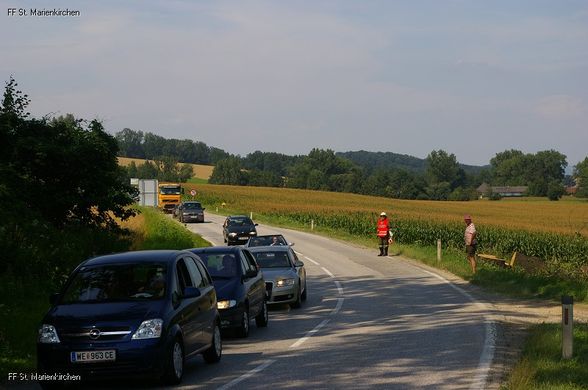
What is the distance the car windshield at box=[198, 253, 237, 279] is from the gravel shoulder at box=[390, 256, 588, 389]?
4.81 meters

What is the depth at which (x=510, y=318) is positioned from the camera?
18.2 m

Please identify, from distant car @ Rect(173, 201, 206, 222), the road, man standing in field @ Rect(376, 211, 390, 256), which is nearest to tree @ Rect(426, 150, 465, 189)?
distant car @ Rect(173, 201, 206, 222)

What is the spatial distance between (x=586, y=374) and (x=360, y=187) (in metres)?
156

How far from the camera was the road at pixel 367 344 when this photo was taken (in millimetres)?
10695

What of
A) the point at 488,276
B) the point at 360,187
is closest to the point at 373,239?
the point at 488,276

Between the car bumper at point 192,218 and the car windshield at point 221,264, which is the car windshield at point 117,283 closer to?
the car windshield at point 221,264

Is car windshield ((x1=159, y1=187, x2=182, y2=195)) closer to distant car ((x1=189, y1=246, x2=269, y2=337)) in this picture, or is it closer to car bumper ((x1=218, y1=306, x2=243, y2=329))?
distant car ((x1=189, y1=246, x2=269, y2=337))

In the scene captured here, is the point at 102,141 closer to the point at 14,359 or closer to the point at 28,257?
the point at 28,257

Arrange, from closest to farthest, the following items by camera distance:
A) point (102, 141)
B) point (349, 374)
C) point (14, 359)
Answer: point (349, 374), point (14, 359), point (102, 141)

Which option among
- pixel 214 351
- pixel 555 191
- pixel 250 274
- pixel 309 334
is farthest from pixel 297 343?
pixel 555 191

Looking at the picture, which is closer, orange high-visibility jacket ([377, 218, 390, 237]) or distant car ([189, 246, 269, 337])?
distant car ([189, 246, 269, 337])

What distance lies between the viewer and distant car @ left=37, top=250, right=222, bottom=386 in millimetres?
9867

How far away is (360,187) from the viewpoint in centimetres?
16575

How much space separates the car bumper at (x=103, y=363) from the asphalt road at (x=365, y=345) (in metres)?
0.68
